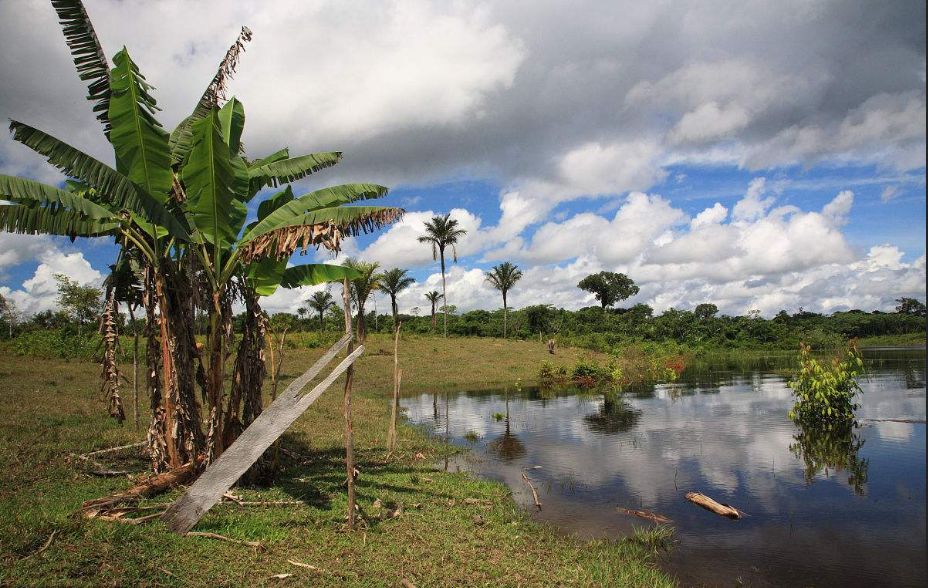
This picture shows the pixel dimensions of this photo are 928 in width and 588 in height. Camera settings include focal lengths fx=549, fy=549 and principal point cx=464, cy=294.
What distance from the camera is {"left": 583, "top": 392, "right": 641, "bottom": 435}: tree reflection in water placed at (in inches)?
675

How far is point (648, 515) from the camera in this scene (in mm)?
9016

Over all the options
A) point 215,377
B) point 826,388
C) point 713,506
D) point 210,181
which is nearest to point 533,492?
point 713,506

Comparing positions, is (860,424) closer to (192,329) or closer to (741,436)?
(741,436)

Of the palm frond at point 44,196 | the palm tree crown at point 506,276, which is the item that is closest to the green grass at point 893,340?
the palm tree crown at point 506,276

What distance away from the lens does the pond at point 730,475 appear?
7555 millimetres

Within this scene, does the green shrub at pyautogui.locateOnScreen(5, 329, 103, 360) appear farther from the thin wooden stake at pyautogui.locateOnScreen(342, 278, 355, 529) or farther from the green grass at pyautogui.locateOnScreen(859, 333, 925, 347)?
the green grass at pyautogui.locateOnScreen(859, 333, 925, 347)

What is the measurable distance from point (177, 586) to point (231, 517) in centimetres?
193

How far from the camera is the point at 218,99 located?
9.37 m

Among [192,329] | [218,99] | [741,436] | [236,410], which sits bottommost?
[741,436]

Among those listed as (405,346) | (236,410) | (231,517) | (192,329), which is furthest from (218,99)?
(405,346)

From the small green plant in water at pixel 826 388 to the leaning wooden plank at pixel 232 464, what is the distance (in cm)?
1520

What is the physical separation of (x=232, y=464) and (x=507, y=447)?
30.0ft

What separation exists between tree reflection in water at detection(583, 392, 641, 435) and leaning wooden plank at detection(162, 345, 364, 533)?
11644mm

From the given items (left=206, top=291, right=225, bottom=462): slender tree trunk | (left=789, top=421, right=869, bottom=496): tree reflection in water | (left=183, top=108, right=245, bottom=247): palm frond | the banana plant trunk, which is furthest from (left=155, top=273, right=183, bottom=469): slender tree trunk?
(left=789, top=421, right=869, bottom=496): tree reflection in water
